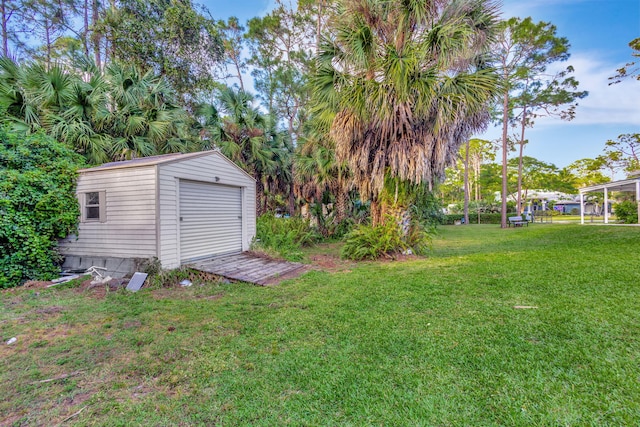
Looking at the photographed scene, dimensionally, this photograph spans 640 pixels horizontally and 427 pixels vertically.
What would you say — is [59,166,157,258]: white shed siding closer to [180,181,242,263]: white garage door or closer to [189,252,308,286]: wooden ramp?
[180,181,242,263]: white garage door

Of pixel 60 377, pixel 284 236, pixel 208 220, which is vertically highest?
pixel 208 220

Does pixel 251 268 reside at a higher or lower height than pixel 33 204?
lower

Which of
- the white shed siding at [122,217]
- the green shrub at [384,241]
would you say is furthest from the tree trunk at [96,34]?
the green shrub at [384,241]

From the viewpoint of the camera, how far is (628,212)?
46.3 ft

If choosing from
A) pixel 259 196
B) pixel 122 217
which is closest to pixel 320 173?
pixel 259 196

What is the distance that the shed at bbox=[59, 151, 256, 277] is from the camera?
18.1 ft

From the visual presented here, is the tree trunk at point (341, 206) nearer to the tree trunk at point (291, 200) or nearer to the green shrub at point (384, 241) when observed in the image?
the tree trunk at point (291, 200)

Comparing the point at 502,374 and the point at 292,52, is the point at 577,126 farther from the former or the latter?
the point at 502,374

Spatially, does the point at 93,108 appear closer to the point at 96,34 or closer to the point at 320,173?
the point at 96,34

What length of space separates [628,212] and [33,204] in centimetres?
2278

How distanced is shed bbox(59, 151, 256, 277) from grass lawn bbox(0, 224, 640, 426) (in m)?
1.24

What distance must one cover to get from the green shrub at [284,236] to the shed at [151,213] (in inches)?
60.0

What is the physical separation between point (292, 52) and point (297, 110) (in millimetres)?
3503

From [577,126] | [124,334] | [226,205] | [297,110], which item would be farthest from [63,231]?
[577,126]
